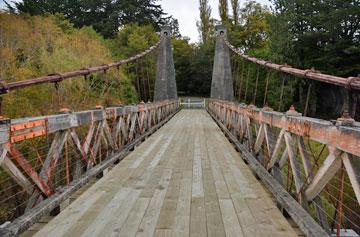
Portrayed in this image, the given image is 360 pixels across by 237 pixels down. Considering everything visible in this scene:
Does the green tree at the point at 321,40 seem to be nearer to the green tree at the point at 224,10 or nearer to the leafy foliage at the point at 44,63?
the green tree at the point at 224,10

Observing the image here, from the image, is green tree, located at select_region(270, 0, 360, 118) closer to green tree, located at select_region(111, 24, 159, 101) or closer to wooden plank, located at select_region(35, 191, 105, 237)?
green tree, located at select_region(111, 24, 159, 101)

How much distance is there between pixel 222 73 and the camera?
16875mm

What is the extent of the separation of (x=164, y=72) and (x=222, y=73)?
289cm

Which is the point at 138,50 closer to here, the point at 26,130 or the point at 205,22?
the point at 205,22

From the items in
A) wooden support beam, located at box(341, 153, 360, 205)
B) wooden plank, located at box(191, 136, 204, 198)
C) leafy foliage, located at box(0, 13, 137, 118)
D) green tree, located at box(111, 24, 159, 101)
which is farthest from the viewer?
green tree, located at box(111, 24, 159, 101)

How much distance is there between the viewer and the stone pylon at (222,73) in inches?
648

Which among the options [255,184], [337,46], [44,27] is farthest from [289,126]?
[337,46]

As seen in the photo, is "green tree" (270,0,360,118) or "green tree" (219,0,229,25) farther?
"green tree" (219,0,229,25)

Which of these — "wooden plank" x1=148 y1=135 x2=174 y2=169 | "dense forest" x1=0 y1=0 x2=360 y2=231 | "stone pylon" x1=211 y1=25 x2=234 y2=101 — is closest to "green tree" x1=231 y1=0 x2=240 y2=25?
"dense forest" x1=0 y1=0 x2=360 y2=231

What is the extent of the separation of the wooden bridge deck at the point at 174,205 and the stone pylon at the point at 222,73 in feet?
40.8

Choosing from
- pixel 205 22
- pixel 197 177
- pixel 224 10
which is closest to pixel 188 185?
pixel 197 177

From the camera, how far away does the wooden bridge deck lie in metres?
2.07

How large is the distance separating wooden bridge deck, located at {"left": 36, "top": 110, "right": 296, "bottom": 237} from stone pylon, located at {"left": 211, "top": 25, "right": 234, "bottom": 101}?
1243 cm

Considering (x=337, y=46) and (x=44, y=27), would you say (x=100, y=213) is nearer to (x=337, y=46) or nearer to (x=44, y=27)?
(x=44, y=27)
